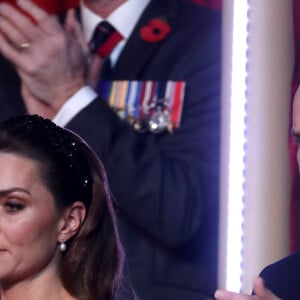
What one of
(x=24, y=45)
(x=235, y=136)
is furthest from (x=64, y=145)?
(x=24, y=45)

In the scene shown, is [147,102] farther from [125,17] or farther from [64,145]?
[64,145]

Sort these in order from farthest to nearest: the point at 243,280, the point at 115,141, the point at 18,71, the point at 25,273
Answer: the point at 18,71
the point at 115,141
the point at 243,280
the point at 25,273

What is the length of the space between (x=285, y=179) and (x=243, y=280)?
7.3 inches

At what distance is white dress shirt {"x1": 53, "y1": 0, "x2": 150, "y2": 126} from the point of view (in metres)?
2.12

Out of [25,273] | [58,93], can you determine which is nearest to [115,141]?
[58,93]

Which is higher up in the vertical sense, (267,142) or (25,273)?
(267,142)

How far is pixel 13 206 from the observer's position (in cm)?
174

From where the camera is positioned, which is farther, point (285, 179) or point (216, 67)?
point (216, 67)

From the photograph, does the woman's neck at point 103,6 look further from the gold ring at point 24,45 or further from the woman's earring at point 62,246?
the woman's earring at point 62,246

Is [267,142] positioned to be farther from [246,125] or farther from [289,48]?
[289,48]

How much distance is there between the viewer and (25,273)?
173 cm

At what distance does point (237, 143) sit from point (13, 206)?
1.39 ft

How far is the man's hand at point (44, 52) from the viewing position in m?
2.14

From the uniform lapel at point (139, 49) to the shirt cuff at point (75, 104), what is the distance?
0.27 ft
